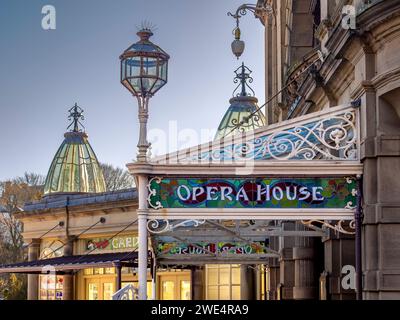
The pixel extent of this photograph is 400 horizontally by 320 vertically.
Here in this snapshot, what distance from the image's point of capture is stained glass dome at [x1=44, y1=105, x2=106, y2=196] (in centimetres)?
4175

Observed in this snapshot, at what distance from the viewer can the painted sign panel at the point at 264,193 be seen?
1229 cm

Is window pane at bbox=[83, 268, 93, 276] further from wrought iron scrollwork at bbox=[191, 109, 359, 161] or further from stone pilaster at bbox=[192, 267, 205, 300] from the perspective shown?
wrought iron scrollwork at bbox=[191, 109, 359, 161]

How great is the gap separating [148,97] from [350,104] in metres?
2.69

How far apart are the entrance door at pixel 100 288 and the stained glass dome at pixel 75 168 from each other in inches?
231

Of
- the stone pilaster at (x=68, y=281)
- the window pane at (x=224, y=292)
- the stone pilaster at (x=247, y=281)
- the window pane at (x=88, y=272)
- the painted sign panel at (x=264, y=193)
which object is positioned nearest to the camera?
the painted sign panel at (x=264, y=193)

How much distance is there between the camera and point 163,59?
1263cm

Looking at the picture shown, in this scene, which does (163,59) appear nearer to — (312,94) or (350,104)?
(350,104)

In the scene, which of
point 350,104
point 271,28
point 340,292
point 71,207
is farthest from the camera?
point 71,207

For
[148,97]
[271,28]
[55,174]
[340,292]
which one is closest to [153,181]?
[148,97]

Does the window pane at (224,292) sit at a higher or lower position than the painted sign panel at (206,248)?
lower

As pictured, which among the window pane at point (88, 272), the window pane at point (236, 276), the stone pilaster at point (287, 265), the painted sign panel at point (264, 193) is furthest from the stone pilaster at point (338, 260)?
the window pane at point (88, 272)

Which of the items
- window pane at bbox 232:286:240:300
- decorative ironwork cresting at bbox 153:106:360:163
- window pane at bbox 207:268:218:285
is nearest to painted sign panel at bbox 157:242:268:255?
decorative ironwork cresting at bbox 153:106:360:163

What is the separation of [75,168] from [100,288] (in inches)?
291

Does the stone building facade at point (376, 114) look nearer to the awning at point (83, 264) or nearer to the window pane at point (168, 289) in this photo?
the awning at point (83, 264)
